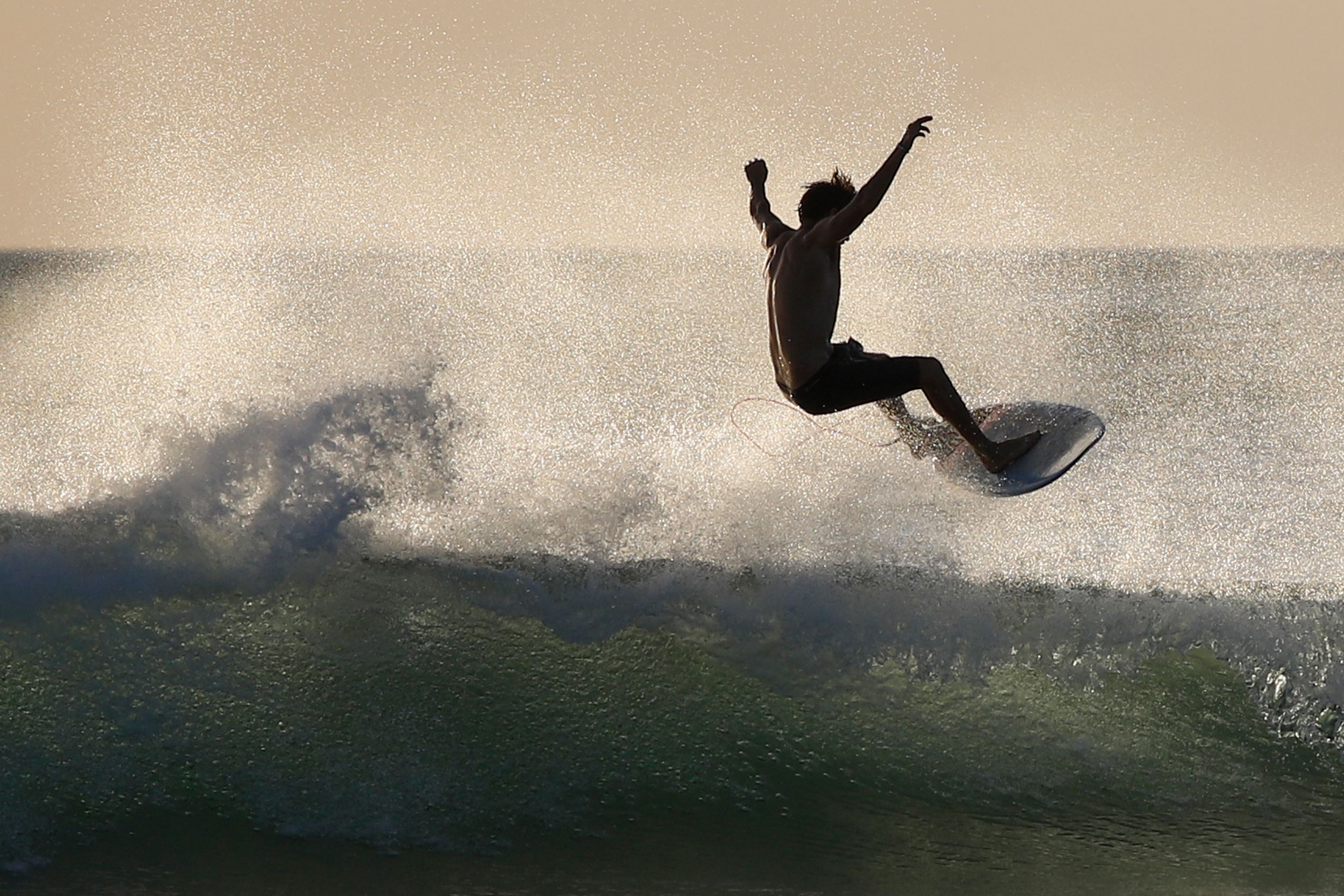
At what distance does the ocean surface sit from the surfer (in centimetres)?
133

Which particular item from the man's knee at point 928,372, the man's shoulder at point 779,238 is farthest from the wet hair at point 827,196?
the man's knee at point 928,372

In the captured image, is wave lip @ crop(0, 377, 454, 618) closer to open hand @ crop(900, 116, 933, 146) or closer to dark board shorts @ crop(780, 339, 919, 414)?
dark board shorts @ crop(780, 339, 919, 414)

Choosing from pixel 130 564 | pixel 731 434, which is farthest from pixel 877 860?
pixel 130 564

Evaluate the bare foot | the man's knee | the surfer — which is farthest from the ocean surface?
the man's knee

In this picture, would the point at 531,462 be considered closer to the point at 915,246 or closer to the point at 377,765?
the point at 377,765

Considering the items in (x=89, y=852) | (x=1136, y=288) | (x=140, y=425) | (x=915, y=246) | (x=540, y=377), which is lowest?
(x=89, y=852)

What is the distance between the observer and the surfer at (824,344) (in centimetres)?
554

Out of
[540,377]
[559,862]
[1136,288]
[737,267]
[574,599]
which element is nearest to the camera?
[559,862]

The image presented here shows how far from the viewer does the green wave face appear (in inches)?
207

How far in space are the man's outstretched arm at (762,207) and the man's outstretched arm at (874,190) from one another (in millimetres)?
593

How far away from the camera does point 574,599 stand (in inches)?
275

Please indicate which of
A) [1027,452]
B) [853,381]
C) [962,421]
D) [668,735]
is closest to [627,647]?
[668,735]

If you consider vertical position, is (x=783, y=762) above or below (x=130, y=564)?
below

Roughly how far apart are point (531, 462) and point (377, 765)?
293cm
